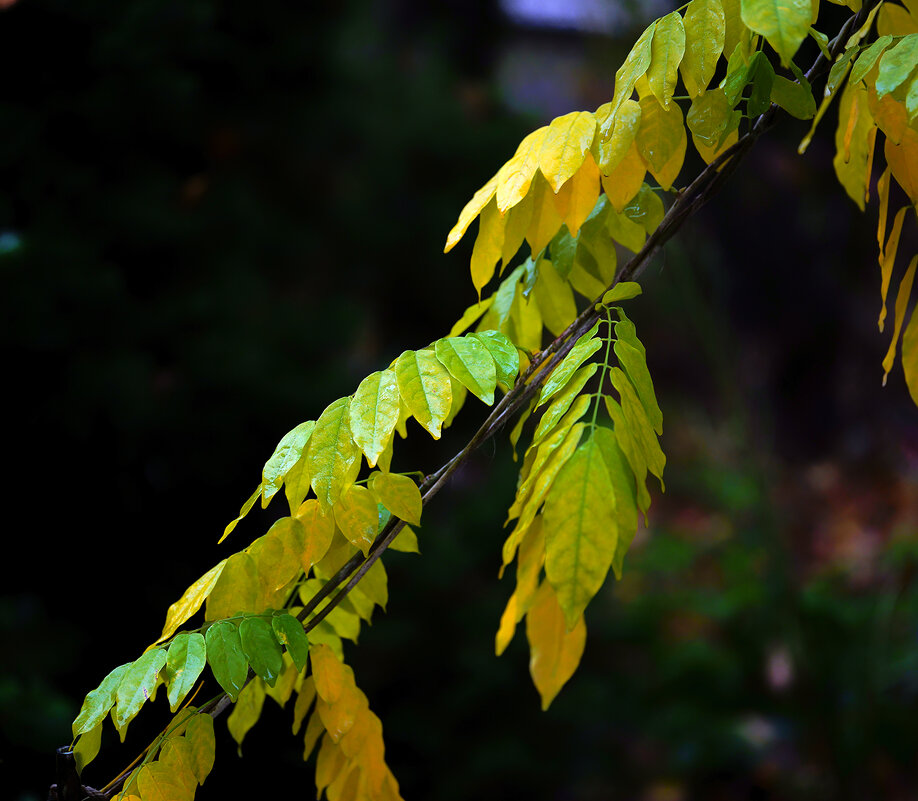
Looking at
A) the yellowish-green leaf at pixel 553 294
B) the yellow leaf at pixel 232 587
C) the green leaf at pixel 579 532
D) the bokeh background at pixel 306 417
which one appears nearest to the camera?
the green leaf at pixel 579 532

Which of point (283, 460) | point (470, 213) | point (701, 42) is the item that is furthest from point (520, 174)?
point (283, 460)

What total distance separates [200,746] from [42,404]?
1183mm

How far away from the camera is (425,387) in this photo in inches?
19.5

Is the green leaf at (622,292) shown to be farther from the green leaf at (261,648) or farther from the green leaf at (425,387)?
the green leaf at (261,648)

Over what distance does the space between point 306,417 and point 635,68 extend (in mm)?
1311

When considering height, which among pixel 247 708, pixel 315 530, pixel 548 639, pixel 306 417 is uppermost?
pixel 315 530

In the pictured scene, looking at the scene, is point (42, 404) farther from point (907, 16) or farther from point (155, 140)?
point (907, 16)

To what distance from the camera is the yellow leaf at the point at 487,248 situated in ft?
1.78

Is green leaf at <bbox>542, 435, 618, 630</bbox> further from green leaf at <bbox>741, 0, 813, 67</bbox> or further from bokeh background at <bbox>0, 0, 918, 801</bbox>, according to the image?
bokeh background at <bbox>0, 0, 918, 801</bbox>

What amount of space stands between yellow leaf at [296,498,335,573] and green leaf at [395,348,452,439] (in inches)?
3.7

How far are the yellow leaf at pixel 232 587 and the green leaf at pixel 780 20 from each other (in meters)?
0.46

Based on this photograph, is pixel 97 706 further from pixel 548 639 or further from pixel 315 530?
pixel 548 639

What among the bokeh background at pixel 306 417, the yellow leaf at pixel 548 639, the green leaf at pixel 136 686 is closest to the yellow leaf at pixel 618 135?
the yellow leaf at pixel 548 639

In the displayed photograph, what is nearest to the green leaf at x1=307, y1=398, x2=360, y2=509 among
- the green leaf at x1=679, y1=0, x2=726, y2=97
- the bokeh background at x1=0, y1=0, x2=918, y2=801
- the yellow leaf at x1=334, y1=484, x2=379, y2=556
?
the yellow leaf at x1=334, y1=484, x2=379, y2=556
